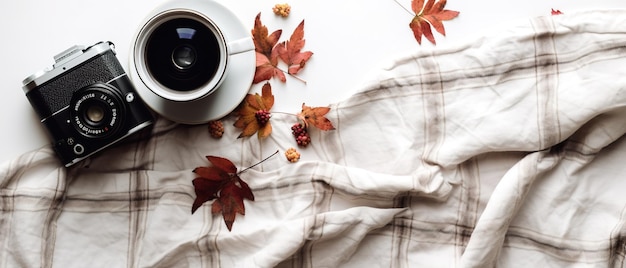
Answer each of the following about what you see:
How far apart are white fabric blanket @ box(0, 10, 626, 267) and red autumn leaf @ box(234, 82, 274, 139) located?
0.6 inches

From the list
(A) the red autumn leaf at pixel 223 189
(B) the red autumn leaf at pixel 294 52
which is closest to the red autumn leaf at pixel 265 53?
(B) the red autumn leaf at pixel 294 52

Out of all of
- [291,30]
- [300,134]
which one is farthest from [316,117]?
[291,30]

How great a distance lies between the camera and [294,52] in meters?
0.92

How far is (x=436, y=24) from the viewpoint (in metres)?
0.93

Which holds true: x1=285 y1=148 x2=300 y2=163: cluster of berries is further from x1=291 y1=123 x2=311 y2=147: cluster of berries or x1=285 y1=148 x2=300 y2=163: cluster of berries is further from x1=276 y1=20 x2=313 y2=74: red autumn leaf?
x1=276 y1=20 x2=313 y2=74: red autumn leaf

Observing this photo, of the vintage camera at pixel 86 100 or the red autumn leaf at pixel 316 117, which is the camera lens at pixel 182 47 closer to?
the vintage camera at pixel 86 100

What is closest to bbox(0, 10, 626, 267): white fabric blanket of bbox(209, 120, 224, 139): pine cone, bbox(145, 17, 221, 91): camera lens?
bbox(209, 120, 224, 139): pine cone

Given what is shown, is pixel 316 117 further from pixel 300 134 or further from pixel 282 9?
pixel 282 9

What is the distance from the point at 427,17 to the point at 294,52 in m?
0.21

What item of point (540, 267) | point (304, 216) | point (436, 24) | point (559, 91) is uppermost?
point (436, 24)

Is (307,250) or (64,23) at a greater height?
(64,23)

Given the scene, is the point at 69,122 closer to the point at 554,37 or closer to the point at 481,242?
the point at 481,242

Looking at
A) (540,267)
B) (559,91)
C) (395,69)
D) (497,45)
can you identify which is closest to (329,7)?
(395,69)

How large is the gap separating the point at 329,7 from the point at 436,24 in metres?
0.17
